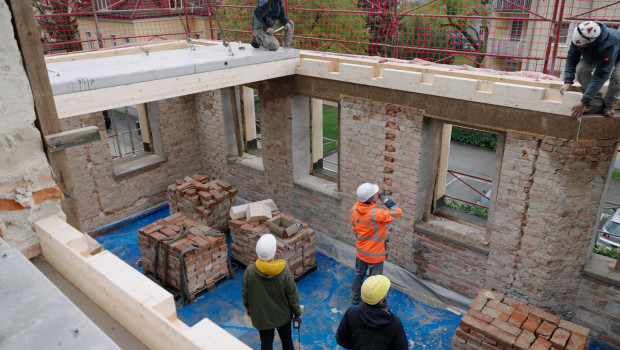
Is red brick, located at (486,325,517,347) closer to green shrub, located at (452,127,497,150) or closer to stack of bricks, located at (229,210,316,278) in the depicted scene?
stack of bricks, located at (229,210,316,278)

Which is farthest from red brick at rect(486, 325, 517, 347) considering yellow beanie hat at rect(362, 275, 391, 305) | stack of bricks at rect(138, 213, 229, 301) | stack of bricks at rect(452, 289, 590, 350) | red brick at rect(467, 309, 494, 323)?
stack of bricks at rect(138, 213, 229, 301)

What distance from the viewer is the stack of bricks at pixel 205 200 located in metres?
9.59

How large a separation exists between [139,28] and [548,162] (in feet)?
59.8

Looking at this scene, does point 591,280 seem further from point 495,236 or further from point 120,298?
point 120,298

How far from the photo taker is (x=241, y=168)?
1072 cm

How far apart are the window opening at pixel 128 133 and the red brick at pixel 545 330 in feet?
28.5

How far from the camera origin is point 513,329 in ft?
19.3

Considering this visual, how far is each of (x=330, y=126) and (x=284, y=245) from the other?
17.0 meters

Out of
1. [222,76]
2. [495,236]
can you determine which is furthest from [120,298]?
[495,236]

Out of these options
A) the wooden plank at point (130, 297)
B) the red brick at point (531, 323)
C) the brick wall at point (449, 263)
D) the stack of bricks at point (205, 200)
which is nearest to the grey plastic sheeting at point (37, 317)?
the wooden plank at point (130, 297)

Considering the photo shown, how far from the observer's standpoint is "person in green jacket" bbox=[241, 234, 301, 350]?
5125 mm

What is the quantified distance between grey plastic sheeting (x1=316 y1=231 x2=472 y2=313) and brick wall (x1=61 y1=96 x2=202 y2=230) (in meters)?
4.78

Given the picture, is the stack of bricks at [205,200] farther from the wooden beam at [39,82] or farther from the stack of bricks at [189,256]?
the wooden beam at [39,82]

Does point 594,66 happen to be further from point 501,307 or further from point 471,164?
point 471,164
